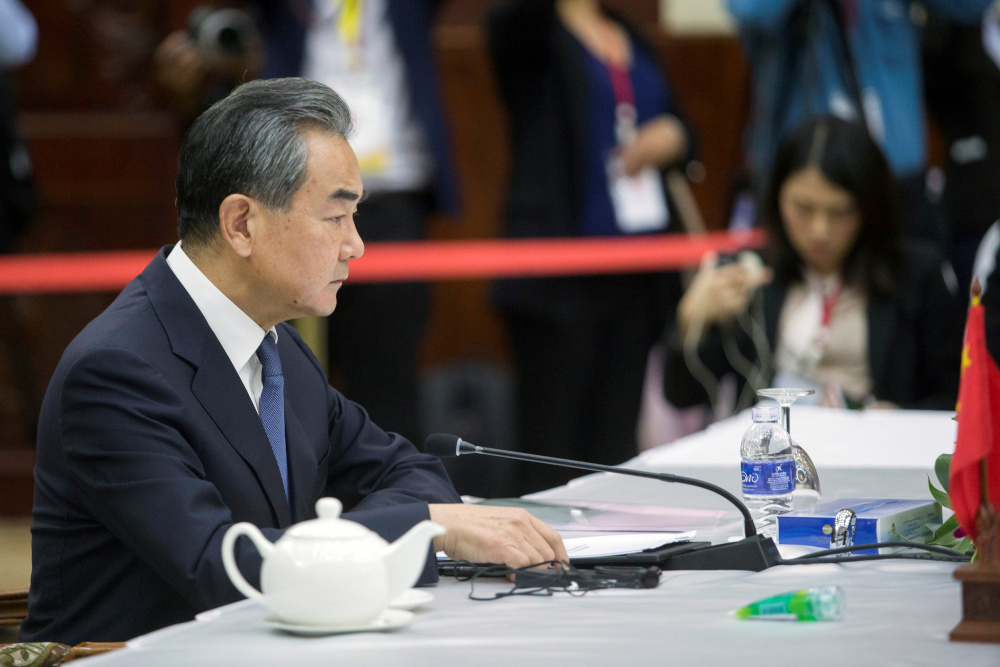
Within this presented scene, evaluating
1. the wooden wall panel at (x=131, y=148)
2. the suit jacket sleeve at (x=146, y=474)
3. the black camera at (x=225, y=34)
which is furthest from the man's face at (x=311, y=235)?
the wooden wall panel at (x=131, y=148)

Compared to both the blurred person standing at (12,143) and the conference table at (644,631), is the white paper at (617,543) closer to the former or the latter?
the conference table at (644,631)

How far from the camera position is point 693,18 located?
5.80m

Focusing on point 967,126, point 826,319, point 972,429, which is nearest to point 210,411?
point 972,429

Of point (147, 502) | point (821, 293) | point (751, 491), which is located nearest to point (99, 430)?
point (147, 502)

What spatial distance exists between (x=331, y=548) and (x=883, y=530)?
73 centimetres

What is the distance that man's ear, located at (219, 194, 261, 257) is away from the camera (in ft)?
5.47

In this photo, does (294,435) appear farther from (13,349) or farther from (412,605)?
(13,349)

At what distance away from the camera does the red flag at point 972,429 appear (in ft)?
4.13

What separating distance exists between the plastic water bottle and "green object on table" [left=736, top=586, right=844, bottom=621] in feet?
1.44

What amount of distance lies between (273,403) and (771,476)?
62cm

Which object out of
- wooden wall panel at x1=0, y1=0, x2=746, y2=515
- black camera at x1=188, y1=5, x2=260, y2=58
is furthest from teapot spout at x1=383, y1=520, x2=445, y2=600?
wooden wall panel at x1=0, y1=0, x2=746, y2=515

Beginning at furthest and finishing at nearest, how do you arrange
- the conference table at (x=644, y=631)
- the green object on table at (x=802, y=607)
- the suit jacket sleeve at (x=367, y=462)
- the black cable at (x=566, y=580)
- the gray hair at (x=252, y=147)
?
the suit jacket sleeve at (x=367, y=462), the gray hair at (x=252, y=147), the black cable at (x=566, y=580), the green object on table at (x=802, y=607), the conference table at (x=644, y=631)

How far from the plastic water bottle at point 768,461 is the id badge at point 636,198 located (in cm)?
227

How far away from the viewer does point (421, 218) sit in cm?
384
